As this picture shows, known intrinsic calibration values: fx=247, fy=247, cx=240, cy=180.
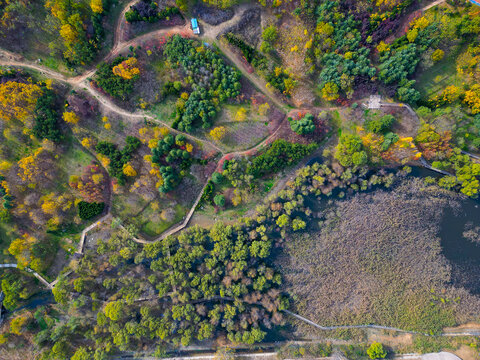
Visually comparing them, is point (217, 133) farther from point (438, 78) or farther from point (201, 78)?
point (438, 78)

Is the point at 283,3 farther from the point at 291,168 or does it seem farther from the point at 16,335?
the point at 16,335

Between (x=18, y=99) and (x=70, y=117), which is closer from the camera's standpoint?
(x=18, y=99)

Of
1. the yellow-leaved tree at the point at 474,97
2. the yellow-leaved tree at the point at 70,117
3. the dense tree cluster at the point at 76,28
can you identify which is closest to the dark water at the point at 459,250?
the yellow-leaved tree at the point at 474,97

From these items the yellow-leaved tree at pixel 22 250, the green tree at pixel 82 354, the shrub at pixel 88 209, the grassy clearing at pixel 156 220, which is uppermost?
the shrub at pixel 88 209

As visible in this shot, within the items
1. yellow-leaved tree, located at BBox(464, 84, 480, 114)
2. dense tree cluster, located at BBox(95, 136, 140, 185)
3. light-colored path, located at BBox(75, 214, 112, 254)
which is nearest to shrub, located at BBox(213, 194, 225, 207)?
dense tree cluster, located at BBox(95, 136, 140, 185)

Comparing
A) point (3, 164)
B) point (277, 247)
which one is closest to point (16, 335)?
point (3, 164)

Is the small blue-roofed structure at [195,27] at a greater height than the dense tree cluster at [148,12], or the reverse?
the dense tree cluster at [148,12]

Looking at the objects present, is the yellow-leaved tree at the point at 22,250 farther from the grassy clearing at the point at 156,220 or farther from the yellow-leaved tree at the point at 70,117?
the yellow-leaved tree at the point at 70,117

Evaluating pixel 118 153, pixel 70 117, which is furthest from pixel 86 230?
pixel 70 117
